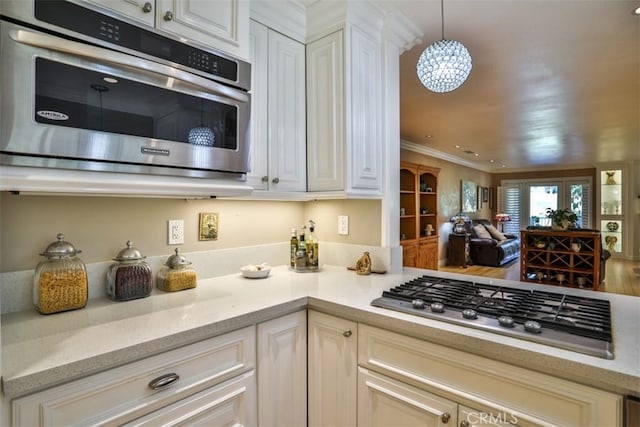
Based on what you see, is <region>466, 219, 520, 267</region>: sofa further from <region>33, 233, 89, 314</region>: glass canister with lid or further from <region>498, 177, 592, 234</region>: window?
<region>33, 233, 89, 314</region>: glass canister with lid

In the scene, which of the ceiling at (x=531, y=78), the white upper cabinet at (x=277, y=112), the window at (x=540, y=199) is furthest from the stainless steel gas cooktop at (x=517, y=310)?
the window at (x=540, y=199)

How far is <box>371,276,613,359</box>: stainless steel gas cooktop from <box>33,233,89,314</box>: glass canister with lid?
3.59 ft

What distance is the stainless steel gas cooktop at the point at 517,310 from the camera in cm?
95

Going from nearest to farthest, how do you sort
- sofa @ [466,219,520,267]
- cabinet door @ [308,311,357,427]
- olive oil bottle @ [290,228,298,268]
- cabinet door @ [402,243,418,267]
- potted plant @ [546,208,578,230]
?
cabinet door @ [308,311,357,427] → olive oil bottle @ [290,228,298,268] → potted plant @ [546,208,578,230] → cabinet door @ [402,243,418,267] → sofa @ [466,219,520,267]

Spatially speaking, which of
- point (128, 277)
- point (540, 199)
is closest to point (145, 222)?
point (128, 277)

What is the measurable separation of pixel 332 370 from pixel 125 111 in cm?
122

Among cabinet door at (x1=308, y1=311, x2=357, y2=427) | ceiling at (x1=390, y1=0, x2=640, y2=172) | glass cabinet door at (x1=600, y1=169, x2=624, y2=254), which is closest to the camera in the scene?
cabinet door at (x1=308, y1=311, x2=357, y2=427)

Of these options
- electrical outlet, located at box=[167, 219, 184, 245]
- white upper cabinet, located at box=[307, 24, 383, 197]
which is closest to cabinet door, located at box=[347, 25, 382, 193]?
white upper cabinet, located at box=[307, 24, 383, 197]

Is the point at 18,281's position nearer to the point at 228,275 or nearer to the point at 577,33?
the point at 228,275

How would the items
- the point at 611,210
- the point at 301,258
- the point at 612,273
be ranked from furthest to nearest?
1. the point at 611,210
2. the point at 612,273
3. the point at 301,258

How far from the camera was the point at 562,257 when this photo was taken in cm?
454

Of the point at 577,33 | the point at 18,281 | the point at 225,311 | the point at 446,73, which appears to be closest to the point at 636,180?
the point at 577,33

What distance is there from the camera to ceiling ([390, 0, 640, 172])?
73.5 inches

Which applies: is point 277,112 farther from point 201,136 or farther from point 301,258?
point 301,258
